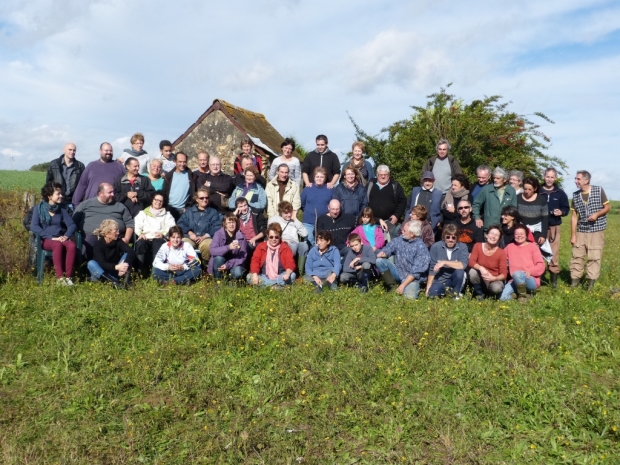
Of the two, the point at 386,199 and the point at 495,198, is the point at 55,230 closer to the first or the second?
the point at 386,199

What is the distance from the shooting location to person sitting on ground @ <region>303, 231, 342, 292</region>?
342 inches

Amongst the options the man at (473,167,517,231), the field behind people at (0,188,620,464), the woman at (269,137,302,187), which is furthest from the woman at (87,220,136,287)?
the man at (473,167,517,231)

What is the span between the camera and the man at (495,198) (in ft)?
29.9

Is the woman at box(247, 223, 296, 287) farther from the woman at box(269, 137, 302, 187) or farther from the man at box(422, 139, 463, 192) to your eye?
the man at box(422, 139, 463, 192)

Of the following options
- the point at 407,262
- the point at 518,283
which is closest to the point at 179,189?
the point at 407,262

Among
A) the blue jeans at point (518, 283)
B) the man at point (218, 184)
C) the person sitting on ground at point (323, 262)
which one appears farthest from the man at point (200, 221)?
the blue jeans at point (518, 283)

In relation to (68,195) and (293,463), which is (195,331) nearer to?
(293,463)

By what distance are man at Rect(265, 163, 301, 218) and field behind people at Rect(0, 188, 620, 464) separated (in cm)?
249

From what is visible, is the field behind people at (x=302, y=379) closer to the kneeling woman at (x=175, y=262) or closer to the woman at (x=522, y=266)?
the woman at (x=522, y=266)

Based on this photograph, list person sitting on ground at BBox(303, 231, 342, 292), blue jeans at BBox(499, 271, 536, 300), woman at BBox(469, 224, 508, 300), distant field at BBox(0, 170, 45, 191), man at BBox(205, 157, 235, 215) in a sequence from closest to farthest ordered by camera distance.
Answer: blue jeans at BBox(499, 271, 536, 300)
woman at BBox(469, 224, 508, 300)
person sitting on ground at BBox(303, 231, 342, 292)
man at BBox(205, 157, 235, 215)
distant field at BBox(0, 170, 45, 191)

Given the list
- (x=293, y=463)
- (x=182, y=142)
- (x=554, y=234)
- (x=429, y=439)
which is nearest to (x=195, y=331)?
(x=293, y=463)

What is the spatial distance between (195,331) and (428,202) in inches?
193

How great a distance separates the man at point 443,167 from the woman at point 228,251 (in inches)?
151

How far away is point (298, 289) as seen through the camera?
8.05 meters
